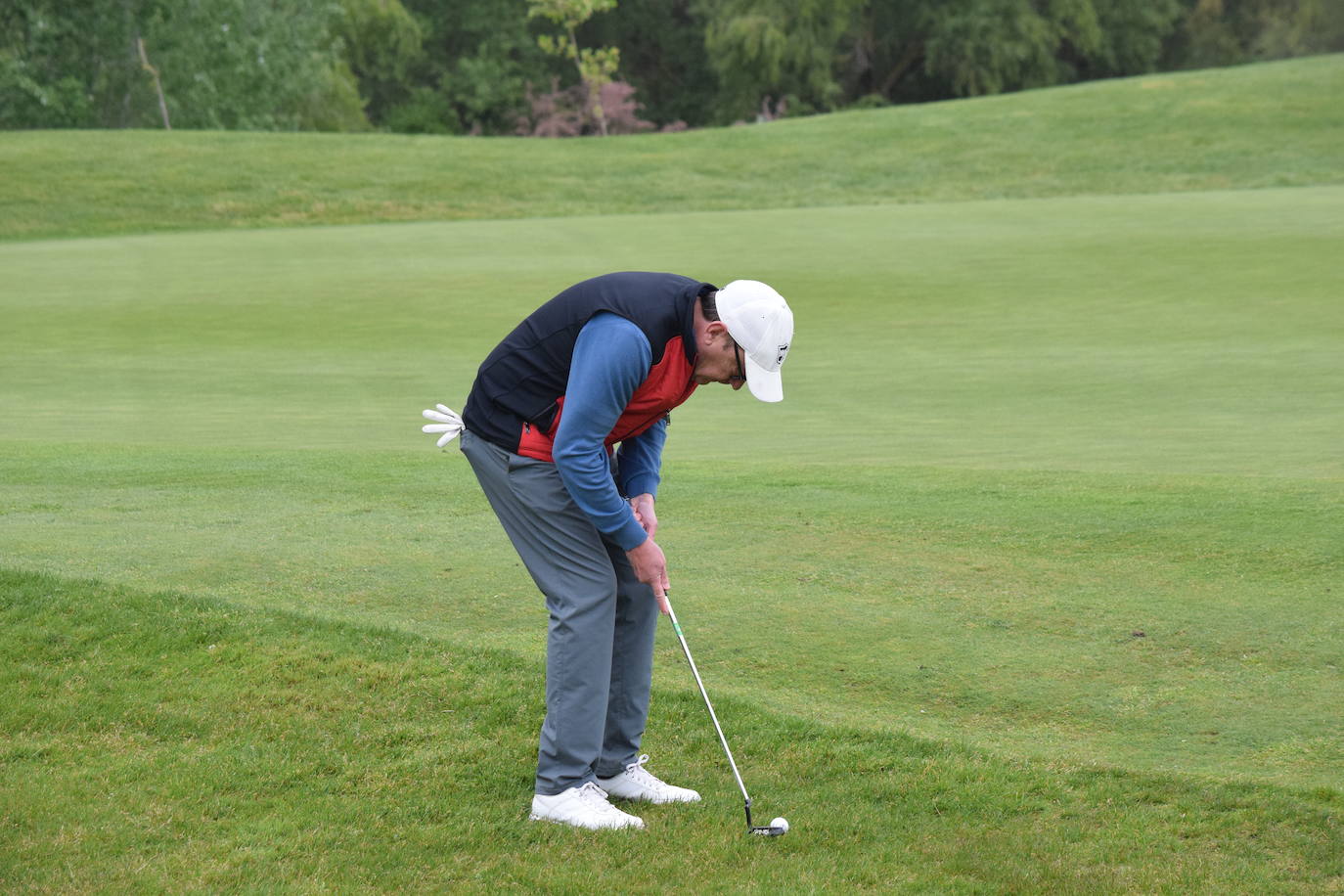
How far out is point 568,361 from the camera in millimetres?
4406

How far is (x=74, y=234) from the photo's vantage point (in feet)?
78.6

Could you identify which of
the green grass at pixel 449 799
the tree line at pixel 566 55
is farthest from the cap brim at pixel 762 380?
the tree line at pixel 566 55

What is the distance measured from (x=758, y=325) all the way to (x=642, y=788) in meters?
1.61

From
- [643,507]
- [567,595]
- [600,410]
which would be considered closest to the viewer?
[600,410]

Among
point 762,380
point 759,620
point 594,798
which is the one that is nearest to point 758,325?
point 762,380

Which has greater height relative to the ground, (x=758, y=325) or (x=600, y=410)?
(x=758, y=325)

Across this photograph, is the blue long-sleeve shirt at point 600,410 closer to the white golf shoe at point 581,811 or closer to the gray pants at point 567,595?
the gray pants at point 567,595

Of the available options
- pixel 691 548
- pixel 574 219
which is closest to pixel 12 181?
pixel 574 219

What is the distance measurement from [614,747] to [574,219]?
1854 centimetres

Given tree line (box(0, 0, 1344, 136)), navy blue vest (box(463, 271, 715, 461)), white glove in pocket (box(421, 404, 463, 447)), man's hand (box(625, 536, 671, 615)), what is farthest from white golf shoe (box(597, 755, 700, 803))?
tree line (box(0, 0, 1344, 136))

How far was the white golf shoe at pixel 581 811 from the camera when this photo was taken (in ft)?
15.0

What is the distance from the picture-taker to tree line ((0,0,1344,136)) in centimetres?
4225

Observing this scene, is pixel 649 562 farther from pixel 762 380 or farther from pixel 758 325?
pixel 758 325

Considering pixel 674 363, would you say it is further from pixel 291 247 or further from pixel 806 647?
pixel 291 247
